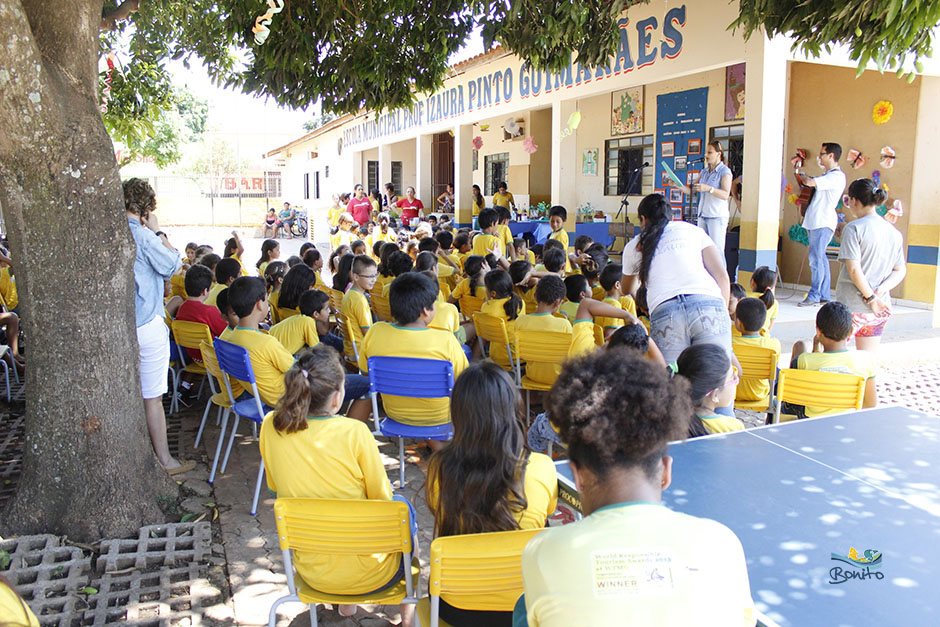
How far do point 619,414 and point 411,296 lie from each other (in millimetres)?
2525

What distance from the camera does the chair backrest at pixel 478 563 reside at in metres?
1.90

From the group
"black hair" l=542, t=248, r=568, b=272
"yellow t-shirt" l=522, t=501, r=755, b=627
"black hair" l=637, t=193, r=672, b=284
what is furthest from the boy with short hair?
"yellow t-shirt" l=522, t=501, r=755, b=627

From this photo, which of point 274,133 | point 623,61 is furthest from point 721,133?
point 274,133

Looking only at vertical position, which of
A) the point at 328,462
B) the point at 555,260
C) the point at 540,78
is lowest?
the point at 328,462

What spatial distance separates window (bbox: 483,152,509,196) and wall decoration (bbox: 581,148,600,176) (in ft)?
10.1

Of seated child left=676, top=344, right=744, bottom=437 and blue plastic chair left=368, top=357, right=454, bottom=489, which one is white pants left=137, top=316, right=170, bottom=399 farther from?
seated child left=676, top=344, right=744, bottom=437

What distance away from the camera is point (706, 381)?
9.77 feet

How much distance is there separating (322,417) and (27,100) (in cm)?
196

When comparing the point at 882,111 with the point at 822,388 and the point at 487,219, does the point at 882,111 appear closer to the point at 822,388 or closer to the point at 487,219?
the point at 487,219

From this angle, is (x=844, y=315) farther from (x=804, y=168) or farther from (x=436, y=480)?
(x=804, y=168)

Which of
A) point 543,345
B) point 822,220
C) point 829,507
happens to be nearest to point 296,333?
point 543,345

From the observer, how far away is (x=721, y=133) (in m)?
10.5

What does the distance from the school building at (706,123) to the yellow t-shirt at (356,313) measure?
246 cm

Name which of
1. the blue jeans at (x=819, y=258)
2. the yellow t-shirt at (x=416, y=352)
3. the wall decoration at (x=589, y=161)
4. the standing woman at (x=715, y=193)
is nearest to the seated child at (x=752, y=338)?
the yellow t-shirt at (x=416, y=352)
